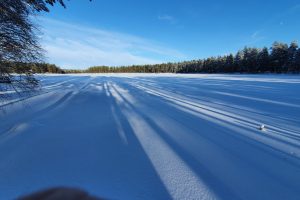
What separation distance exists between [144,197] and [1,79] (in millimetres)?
5219

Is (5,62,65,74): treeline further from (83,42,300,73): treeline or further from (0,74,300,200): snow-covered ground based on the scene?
(83,42,300,73): treeline

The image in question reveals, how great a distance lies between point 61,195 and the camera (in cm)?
211

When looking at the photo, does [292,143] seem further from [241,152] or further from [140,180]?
[140,180]

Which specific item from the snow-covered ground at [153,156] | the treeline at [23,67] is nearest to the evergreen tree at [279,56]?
the snow-covered ground at [153,156]

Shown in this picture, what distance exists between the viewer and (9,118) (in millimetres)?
5215

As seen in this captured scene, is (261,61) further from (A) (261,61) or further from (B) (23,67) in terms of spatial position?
(B) (23,67)

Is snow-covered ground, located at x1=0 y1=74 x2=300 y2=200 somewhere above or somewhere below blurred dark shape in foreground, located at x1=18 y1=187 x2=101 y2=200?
below

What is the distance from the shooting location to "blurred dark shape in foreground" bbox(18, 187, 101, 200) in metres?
2.08

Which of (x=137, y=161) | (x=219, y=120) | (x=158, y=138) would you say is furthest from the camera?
(x=219, y=120)

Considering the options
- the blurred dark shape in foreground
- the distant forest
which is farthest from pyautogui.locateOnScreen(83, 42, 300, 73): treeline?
the blurred dark shape in foreground

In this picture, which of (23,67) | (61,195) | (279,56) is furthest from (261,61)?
(61,195)

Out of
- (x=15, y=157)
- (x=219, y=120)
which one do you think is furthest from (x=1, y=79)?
(x=219, y=120)

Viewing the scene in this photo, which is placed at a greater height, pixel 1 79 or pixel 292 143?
pixel 1 79

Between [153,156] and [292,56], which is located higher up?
[292,56]
